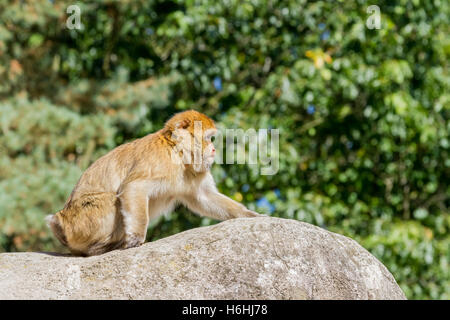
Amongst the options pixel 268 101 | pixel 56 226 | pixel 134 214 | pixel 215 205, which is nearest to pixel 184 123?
pixel 215 205

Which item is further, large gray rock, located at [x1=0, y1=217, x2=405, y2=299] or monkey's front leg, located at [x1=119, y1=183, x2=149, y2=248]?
monkey's front leg, located at [x1=119, y1=183, x2=149, y2=248]

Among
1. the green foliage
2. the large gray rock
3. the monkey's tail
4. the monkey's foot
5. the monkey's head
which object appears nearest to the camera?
the large gray rock

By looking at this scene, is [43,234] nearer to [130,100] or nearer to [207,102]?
[130,100]

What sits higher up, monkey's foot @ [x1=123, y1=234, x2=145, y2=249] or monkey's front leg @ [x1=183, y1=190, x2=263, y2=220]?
monkey's front leg @ [x1=183, y1=190, x2=263, y2=220]

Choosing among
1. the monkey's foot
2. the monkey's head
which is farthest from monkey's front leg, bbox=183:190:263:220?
the monkey's foot

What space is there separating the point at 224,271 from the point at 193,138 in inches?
57.4

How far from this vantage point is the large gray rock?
3975 mm

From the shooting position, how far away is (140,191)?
4.77 meters

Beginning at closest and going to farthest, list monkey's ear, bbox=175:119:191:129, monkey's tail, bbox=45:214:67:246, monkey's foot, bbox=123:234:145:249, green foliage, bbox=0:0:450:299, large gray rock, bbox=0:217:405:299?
large gray rock, bbox=0:217:405:299
monkey's foot, bbox=123:234:145:249
monkey's tail, bbox=45:214:67:246
monkey's ear, bbox=175:119:191:129
green foliage, bbox=0:0:450:299

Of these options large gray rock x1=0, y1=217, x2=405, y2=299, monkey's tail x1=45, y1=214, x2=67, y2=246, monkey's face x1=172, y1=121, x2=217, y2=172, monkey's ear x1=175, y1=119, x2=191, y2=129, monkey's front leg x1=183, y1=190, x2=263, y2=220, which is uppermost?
monkey's ear x1=175, y1=119, x2=191, y2=129

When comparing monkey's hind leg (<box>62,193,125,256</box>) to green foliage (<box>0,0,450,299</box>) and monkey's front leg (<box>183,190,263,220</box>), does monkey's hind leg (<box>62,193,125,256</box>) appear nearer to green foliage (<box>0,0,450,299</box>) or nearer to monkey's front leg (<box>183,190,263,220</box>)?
monkey's front leg (<box>183,190,263,220</box>)

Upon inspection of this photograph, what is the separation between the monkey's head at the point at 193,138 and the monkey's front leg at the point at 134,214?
1.80ft

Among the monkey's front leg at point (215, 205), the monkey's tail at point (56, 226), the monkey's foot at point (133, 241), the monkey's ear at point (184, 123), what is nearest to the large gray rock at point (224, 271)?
the monkey's foot at point (133, 241)

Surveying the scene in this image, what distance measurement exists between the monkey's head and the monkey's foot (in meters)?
0.78
